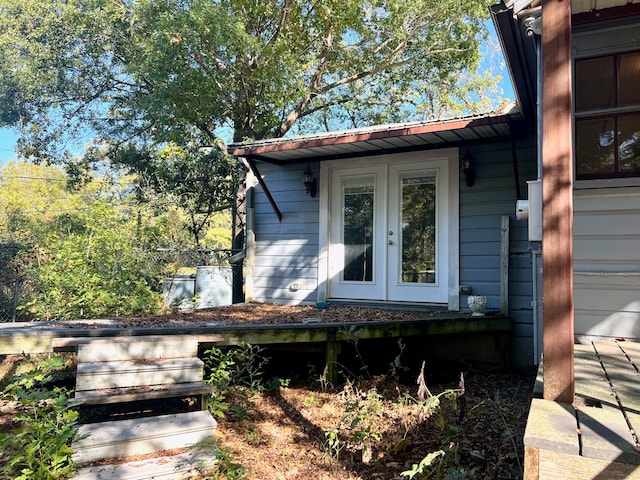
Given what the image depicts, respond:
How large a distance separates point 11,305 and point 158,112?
425 cm

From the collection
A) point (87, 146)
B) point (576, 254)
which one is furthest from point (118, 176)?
point (576, 254)

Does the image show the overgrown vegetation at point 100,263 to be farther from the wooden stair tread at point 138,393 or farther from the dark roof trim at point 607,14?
the dark roof trim at point 607,14

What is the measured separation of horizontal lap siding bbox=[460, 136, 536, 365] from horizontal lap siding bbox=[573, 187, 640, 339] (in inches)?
58.7

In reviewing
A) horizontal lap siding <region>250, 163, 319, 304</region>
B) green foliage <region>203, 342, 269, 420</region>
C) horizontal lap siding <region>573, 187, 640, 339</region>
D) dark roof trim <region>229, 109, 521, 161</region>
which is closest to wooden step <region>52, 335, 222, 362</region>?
green foliage <region>203, 342, 269, 420</region>

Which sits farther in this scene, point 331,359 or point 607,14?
point 331,359

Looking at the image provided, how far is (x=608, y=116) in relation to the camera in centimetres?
305

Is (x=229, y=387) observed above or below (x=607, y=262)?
below

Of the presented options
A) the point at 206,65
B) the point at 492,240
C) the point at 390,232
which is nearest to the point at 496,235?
the point at 492,240

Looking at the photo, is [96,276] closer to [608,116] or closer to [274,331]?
[274,331]

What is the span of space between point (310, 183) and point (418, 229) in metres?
1.54

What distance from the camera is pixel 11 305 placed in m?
6.79

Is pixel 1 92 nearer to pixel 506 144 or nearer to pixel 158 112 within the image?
pixel 158 112

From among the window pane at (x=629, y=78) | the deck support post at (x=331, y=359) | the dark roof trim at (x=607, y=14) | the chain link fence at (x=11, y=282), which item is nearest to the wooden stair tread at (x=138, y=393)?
the deck support post at (x=331, y=359)

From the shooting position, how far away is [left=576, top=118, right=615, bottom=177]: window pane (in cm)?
304
